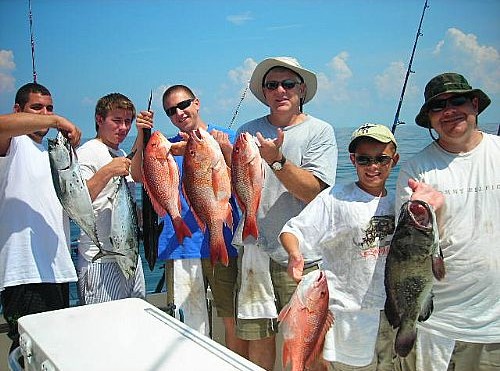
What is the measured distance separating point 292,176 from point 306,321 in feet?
2.89

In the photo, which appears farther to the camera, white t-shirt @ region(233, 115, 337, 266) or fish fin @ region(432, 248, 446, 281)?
white t-shirt @ region(233, 115, 337, 266)

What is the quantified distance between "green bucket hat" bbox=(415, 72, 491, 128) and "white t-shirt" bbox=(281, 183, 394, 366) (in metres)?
0.58

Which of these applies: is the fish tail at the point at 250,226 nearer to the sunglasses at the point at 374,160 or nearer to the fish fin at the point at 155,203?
the fish fin at the point at 155,203

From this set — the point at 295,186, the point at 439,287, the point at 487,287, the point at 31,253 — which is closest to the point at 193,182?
the point at 295,186

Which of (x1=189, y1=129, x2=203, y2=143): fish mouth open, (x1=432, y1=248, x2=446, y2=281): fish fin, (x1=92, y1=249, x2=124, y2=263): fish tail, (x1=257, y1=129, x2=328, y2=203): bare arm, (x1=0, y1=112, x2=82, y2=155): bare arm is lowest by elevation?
(x1=92, y1=249, x2=124, y2=263): fish tail

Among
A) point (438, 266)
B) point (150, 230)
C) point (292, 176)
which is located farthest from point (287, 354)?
point (150, 230)

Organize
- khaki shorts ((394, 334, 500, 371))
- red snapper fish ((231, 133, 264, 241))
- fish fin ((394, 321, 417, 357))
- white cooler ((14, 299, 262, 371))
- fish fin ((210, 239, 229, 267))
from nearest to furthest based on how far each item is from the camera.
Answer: white cooler ((14, 299, 262, 371))
fish fin ((394, 321, 417, 357))
khaki shorts ((394, 334, 500, 371))
red snapper fish ((231, 133, 264, 241))
fish fin ((210, 239, 229, 267))

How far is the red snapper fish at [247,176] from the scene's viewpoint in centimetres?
Result: 280

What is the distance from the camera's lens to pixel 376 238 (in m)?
2.63

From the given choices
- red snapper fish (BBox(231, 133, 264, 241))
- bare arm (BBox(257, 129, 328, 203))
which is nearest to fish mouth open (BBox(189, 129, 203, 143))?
red snapper fish (BBox(231, 133, 264, 241))

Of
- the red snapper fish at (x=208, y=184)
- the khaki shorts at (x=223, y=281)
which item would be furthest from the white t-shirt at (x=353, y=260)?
the khaki shorts at (x=223, y=281)

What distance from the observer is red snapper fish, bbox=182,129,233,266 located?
114 inches

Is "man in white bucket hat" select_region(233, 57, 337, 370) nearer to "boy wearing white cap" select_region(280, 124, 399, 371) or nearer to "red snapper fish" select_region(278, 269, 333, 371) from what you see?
"boy wearing white cap" select_region(280, 124, 399, 371)

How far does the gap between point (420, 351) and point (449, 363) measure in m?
0.15
